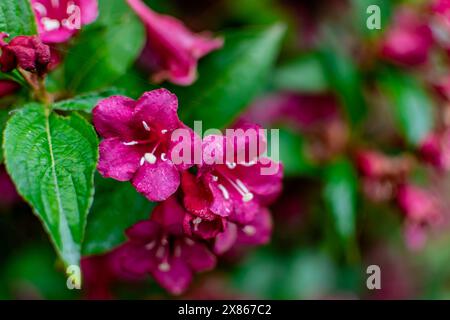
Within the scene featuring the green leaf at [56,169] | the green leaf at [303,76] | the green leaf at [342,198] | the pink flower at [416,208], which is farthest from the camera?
the green leaf at [303,76]

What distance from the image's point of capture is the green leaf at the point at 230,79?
119 centimetres

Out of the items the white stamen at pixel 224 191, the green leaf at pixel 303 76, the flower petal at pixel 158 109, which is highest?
the flower petal at pixel 158 109

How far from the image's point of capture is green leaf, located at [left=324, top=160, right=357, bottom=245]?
1393 millimetres

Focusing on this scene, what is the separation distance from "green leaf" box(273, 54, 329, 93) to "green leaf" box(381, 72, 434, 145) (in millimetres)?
175

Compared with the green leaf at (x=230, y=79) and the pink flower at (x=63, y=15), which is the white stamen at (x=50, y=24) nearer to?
the pink flower at (x=63, y=15)

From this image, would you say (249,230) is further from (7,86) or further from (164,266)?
(7,86)

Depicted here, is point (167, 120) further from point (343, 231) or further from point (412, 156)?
point (412, 156)

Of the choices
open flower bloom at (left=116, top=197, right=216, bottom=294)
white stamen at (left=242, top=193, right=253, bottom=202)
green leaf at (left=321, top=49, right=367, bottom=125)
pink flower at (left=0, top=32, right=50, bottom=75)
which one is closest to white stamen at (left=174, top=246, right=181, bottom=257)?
open flower bloom at (left=116, top=197, right=216, bottom=294)

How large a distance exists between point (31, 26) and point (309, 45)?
1138mm

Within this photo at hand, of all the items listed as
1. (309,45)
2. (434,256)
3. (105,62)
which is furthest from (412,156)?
(105,62)

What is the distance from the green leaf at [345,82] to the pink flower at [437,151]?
0.60ft

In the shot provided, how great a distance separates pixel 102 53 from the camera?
1.17 meters

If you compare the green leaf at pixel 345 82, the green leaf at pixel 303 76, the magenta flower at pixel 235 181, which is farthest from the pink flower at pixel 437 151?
the magenta flower at pixel 235 181

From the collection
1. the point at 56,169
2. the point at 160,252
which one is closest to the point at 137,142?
the point at 56,169
